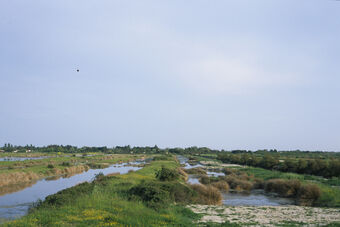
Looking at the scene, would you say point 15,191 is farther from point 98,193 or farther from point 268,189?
point 268,189

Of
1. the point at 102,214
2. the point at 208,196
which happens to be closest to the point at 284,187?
the point at 208,196

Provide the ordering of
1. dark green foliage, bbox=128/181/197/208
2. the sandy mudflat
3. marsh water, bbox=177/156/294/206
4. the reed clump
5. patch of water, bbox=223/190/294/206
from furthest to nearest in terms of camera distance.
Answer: the reed clump
patch of water, bbox=223/190/294/206
marsh water, bbox=177/156/294/206
dark green foliage, bbox=128/181/197/208
the sandy mudflat

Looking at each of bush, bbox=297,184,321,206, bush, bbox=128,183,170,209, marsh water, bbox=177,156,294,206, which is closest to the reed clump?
bush, bbox=128,183,170,209

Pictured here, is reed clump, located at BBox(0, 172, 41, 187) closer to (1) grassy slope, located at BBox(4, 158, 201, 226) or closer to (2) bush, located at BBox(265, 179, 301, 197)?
(1) grassy slope, located at BBox(4, 158, 201, 226)

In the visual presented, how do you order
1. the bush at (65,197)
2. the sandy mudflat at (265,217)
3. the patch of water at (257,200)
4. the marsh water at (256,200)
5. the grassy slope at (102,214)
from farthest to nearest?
the patch of water at (257,200) → the marsh water at (256,200) → the bush at (65,197) → the sandy mudflat at (265,217) → the grassy slope at (102,214)

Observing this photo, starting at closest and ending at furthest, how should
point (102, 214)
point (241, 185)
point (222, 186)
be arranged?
point (102, 214) < point (222, 186) < point (241, 185)

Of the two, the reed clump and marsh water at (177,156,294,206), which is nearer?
marsh water at (177,156,294,206)

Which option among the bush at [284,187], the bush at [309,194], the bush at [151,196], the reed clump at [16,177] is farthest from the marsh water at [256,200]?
the reed clump at [16,177]

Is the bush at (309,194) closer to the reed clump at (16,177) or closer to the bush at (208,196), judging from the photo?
the bush at (208,196)

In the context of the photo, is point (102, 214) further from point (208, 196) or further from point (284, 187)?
point (284, 187)

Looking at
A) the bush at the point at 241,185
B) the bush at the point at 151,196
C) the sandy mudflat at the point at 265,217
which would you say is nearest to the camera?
the sandy mudflat at the point at 265,217

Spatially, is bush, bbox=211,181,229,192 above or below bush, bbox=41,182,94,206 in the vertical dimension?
below

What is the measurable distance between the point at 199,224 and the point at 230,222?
91.8 inches

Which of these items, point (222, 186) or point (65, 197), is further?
point (222, 186)
